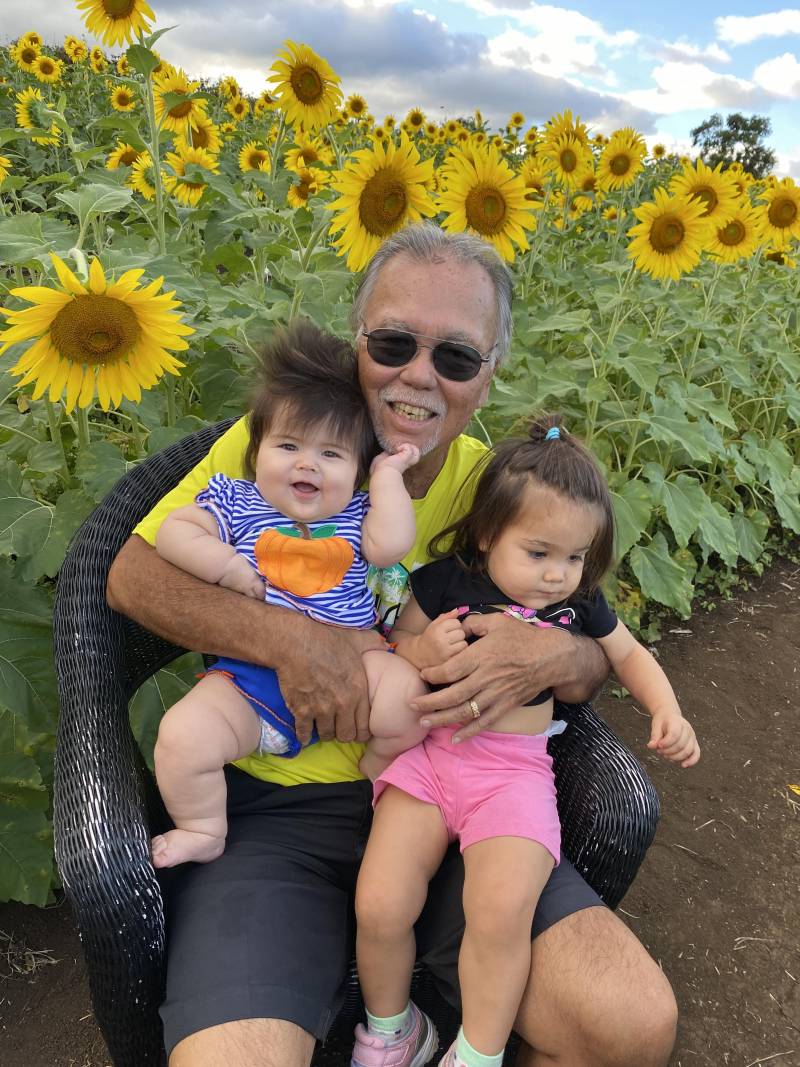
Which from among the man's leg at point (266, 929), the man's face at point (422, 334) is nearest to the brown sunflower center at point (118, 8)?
the man's face at point (422, 334)

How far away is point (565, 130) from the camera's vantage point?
4789 millimetres

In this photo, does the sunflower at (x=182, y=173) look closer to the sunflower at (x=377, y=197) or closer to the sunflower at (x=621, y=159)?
the sunflower at (x=377, y=197)

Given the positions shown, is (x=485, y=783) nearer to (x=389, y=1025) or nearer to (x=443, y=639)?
(x=443, y=639)

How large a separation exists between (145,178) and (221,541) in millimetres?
2601

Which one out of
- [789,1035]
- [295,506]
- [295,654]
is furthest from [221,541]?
[789,1035]

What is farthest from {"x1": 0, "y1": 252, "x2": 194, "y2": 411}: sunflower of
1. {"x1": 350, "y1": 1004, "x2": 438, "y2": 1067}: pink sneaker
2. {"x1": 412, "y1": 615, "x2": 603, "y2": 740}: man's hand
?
{"x1": 350, "y1": 1004, "x2": 438, "y2": 1067}: pink sneaker

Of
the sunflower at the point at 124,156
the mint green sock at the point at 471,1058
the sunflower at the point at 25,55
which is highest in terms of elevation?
the sunflower at the point at 25,55

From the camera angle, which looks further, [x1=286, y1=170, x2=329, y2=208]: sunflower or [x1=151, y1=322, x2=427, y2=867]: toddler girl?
[x1=286, y1=170, x2=329, y2=208]: sunflower

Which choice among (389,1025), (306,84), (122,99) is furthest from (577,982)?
(122,99)

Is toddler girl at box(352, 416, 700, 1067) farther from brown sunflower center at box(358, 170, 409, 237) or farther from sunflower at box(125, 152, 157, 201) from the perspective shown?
sunflower at box(125, 152, 157, 201)

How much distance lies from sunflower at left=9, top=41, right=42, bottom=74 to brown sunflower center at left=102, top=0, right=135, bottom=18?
5.72 meters

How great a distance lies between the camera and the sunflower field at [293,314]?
192 cm

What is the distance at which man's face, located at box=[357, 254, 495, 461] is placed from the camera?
181 centimetres

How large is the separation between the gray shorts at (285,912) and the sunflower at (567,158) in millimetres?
4040
